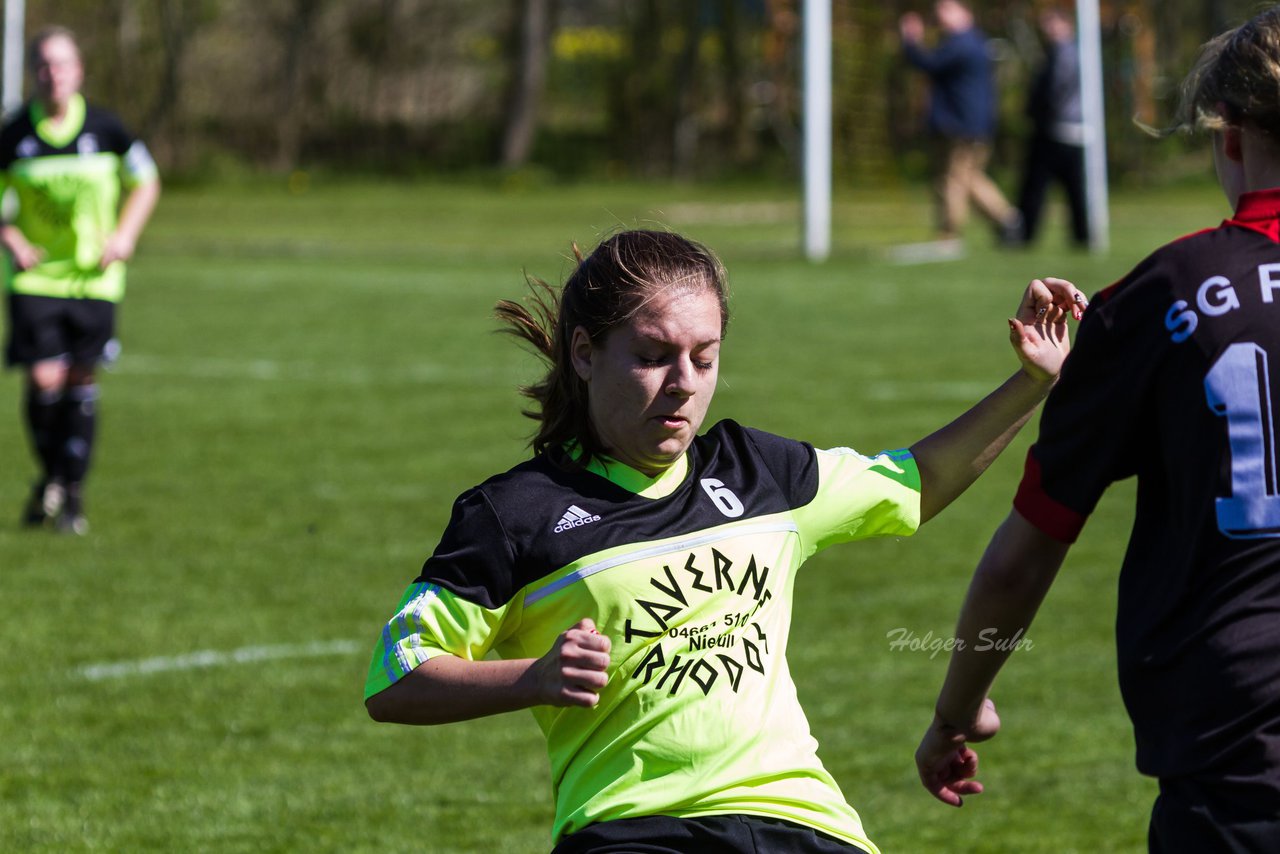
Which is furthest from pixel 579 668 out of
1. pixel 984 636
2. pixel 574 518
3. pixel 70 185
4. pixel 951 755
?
pixel 70 185

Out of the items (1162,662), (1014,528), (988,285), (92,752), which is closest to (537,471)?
(1014,528)

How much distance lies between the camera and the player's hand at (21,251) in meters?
9.19

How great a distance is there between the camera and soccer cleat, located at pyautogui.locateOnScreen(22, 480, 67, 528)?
28.8 feet

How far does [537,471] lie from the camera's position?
10.4 feet

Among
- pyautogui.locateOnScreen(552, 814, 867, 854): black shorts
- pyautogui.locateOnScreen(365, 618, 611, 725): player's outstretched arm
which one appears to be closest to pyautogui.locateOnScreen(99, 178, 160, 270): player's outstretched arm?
pyautogui.locateOnScreen(365, 618, 611, 725): player's outstretched arm

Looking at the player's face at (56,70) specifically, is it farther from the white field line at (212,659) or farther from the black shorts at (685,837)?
the black shorts at (685,837)

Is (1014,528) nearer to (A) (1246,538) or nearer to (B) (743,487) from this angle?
(A) (1246,538)

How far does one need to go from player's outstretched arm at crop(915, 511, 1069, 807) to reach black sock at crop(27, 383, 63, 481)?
6452mm

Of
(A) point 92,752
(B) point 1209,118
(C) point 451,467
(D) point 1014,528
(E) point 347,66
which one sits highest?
(B) point 1209,118

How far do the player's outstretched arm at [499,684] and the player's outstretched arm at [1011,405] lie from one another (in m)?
0.89

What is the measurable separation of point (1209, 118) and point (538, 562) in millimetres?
1154

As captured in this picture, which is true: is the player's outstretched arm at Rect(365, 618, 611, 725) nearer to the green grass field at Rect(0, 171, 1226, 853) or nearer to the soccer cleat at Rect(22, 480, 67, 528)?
the green grass field at Rect(0, 171, 1226, 853)

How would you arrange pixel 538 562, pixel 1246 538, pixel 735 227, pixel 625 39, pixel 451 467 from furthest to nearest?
pixel 625 39
pixel 735 227
pixel 451 467
pixel 538 562
pixel 1246 538

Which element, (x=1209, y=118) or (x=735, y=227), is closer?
(x=1209, y=118)
